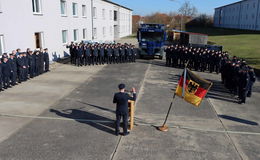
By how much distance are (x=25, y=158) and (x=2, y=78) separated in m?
6.98

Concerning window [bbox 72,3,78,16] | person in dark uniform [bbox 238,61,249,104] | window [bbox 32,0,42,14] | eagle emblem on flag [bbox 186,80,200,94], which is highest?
window [bbox 72,3,78,16]

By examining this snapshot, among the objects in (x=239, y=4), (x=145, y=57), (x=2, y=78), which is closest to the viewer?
(x=2, y=78)

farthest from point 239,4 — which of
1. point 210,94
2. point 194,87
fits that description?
point 194,87

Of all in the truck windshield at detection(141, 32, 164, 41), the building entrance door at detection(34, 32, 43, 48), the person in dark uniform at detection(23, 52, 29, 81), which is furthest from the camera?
the truck windshield at detection(141, 32, 164, 41)

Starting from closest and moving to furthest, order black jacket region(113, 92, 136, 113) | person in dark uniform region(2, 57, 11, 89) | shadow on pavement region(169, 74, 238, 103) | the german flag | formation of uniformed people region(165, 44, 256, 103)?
black jacket region(113, 92, 136, 113) → the german flag → formation of uniformed people region(165, 44, 256, 103) → shadow on pavement region(169, 74, 238, 103) → person in dark uniform region(2, 57, 11, 89)

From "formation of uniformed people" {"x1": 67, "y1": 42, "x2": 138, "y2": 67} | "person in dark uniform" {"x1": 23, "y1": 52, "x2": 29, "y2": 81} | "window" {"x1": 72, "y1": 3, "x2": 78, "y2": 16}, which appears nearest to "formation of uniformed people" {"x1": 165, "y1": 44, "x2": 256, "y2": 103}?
"formation of uniformed people" {"x1": 67, "y1": 42, "x2": 138, "y2": 67}

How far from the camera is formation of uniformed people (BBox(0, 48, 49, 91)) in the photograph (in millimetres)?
11383

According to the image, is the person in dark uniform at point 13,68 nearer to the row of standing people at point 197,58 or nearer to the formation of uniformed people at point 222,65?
the formation of uniformed people at point 222,65

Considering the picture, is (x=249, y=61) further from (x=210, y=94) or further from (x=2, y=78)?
(x=2, y=78)

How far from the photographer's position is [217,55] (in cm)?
1608

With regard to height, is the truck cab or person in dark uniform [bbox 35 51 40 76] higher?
the truck cab

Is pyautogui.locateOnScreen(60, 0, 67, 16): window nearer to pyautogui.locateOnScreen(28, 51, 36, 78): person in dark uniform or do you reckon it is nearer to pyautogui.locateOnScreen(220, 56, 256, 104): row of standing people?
pyautogui.locateOnScreen(28, 51, 36, 78): person in dark uniform

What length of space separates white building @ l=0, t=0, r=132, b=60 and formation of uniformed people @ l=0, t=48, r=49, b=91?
141cm

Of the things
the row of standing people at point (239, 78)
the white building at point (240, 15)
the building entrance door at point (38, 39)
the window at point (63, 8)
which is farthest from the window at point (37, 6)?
the white building at point (240, 15)
